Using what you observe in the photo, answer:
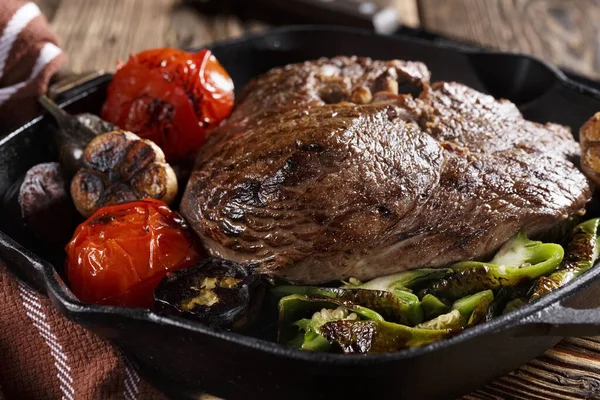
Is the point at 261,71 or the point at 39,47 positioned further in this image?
the point at 261,71

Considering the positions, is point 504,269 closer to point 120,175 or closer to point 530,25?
point 120,175

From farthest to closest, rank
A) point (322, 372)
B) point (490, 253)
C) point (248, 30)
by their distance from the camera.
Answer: point (248, 30) → point (490, 253) → point (322, 372)

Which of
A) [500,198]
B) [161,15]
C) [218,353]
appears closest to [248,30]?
[161,15]

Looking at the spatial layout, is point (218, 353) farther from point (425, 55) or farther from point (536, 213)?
point (425, 55)

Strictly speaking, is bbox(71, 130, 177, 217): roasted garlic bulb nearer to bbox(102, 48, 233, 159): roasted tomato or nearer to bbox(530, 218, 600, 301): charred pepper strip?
bbox(102, 48, 233, 159): roasted tomato

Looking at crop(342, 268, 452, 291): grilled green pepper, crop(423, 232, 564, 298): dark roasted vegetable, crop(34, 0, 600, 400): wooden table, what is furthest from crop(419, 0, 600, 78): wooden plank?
crop(342, 268, 452, 291): grilled green pepper

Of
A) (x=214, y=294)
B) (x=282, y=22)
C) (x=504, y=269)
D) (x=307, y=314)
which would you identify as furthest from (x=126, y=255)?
(x=282, y=22)

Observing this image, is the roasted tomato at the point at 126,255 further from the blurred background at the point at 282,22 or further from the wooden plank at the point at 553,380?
the blurred background at the point at 282,22
